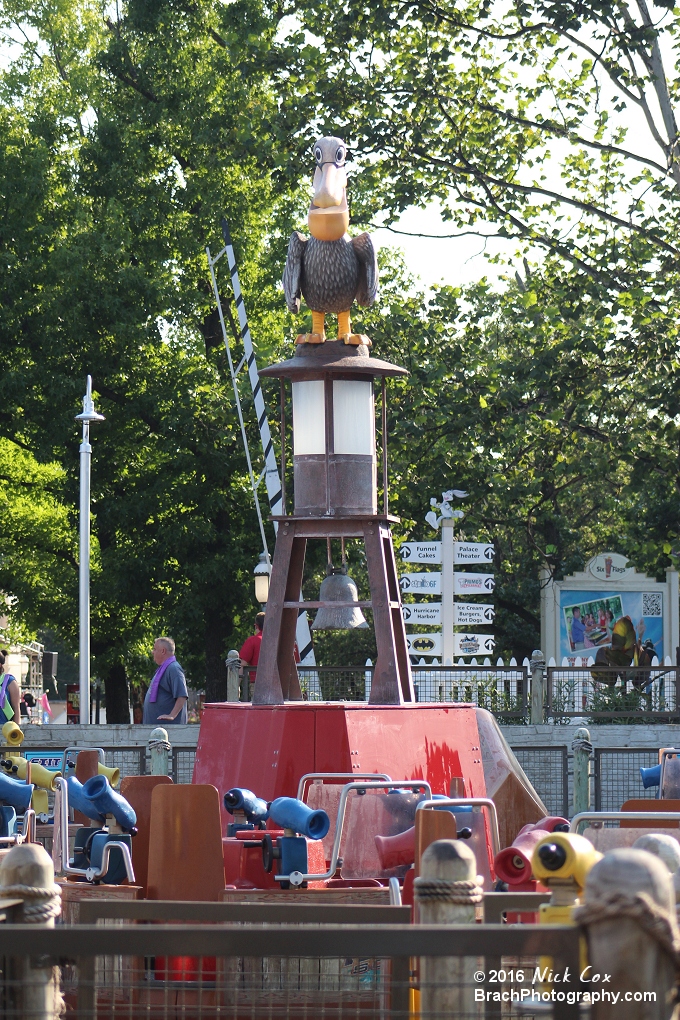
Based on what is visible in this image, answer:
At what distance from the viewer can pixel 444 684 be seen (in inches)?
875

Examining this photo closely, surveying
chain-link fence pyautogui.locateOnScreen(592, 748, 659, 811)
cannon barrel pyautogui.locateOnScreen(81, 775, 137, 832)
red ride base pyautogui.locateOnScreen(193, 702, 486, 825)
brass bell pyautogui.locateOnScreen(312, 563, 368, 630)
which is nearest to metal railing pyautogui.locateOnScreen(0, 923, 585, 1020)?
cannon barrel pyautogui.locateOnScreen(81, 775, 137, 832)

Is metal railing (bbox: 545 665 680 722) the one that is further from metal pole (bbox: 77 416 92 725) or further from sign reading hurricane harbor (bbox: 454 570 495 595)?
metal pole (bbox: 77 416 92 725)

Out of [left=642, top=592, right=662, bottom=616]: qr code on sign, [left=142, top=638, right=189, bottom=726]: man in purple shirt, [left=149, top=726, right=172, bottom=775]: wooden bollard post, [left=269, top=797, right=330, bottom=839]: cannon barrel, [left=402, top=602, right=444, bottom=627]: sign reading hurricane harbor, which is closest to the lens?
[left=269, top=797, right=330, bottom=839]: cannon barrel

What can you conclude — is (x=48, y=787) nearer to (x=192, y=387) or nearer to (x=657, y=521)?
(x=657, y=521)

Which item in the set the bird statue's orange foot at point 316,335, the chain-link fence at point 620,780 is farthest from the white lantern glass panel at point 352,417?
the chain-link fence at point 620,780

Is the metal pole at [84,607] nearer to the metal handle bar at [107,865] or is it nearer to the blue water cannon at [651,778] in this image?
the blue water cannon at [651,778]

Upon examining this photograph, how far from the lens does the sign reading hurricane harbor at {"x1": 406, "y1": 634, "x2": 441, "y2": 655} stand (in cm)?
2309

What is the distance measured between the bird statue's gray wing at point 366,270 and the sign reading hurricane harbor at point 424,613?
9.98 metres

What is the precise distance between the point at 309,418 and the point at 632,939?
373 inches

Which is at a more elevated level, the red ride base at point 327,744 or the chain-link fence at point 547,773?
the red ride base at point 327,744

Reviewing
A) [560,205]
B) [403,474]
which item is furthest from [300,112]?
[403,474]

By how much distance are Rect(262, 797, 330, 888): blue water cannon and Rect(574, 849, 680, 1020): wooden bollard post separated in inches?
185

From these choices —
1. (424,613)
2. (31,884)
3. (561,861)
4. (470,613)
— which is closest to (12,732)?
(561,861)

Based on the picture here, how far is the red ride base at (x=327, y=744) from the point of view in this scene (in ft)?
37.6
